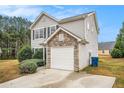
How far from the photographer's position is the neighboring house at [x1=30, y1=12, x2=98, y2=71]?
40.3 feet

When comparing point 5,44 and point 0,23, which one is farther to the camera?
point 0,23

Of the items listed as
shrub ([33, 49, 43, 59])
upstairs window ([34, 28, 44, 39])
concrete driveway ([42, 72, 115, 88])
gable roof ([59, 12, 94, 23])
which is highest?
gable roof ([59, 12, 94, 23])

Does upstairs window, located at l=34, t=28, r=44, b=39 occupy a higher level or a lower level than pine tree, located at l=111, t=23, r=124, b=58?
higher

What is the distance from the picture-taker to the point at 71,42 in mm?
12375

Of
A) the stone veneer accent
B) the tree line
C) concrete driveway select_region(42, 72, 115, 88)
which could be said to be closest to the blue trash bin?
the stone veneer accent

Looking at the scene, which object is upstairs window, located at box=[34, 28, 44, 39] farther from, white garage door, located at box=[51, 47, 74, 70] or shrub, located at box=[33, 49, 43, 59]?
white garage door, located at box=[51, 47, 74, 70]

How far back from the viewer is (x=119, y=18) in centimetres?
1345

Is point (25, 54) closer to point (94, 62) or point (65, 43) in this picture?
point (65, 43)
